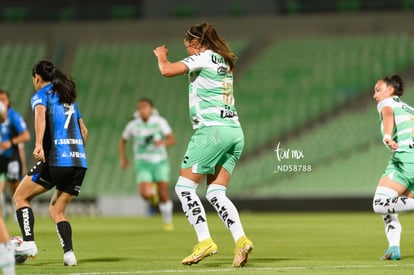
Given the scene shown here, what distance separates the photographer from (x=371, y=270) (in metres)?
10.7

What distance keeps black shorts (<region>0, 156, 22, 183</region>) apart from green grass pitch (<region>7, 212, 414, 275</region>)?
121 centimetres

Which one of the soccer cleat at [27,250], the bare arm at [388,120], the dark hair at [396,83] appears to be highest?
the dark hair at [396,83]

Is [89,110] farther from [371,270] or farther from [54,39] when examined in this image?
[371,270]

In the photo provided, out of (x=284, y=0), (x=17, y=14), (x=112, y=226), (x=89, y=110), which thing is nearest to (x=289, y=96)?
(x=284, y=0)

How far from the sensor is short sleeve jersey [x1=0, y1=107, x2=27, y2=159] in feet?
71.3

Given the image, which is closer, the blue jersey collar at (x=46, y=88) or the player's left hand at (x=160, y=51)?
the player's left hand at (x=160, y=51)

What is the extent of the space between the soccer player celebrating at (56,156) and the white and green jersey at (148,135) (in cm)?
1109

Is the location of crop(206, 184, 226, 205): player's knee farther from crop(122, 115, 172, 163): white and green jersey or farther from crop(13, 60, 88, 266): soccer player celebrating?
crop(122, 115, 172, 163): white and green jersey

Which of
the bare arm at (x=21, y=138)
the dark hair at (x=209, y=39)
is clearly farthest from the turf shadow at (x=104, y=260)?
the bare arm at (x=21, y=138)

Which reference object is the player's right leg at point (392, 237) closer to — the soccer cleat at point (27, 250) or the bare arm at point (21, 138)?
the soccer cleat at point (27, 250)

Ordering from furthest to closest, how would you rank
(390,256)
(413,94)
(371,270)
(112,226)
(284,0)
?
(284,0), (413,94), (112,226), (390,256), (371,270)

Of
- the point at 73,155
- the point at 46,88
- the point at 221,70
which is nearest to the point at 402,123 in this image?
the point at 221,70

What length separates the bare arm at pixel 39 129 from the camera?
1121 cm

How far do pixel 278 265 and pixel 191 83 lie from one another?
82.1 inches
